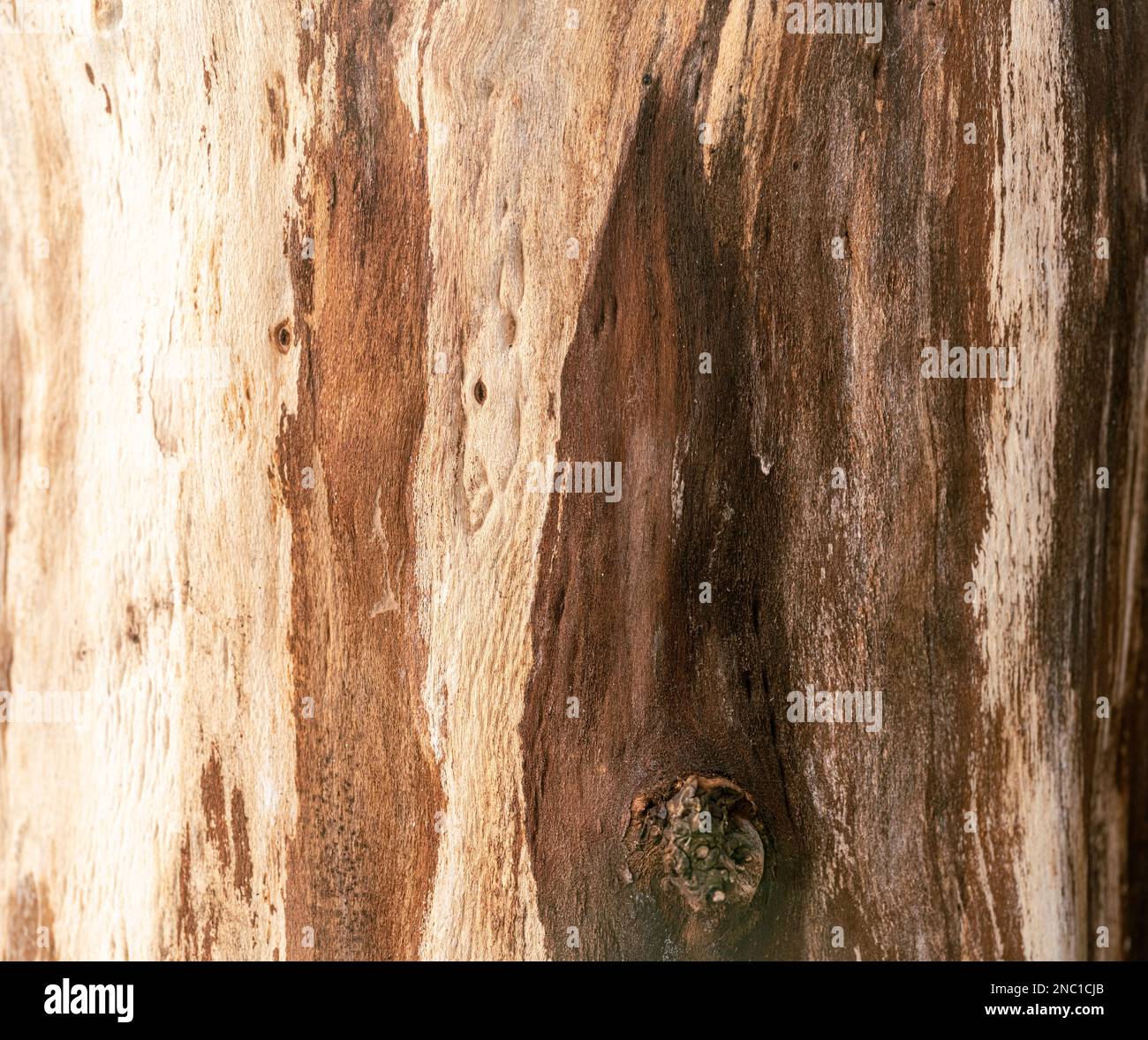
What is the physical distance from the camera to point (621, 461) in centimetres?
88

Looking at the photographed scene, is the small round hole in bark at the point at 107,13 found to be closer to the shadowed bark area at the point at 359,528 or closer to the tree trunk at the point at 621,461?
the tree trunk at the point at 621,461

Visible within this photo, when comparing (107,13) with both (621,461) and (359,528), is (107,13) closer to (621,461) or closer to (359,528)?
(359,528)

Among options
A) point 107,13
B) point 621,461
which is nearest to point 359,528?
point 621,461

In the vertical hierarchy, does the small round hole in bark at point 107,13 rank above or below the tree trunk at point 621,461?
above

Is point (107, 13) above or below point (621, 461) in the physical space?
above

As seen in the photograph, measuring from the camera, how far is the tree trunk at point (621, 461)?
34.1 inches

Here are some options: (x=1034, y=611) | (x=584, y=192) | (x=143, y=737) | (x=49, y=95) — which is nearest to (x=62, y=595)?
(x=143, y=737)

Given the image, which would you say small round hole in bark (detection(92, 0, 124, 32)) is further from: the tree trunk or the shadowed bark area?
the shadowed bark area

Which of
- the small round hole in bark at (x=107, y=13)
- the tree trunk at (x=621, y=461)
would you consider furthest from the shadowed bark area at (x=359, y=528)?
the small round hole in bark at (x=107, y=13)

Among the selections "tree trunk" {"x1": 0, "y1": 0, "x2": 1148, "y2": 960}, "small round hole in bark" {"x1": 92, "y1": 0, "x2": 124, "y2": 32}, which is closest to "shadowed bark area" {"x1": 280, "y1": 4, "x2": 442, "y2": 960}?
"tree trunk" {"x1": 0, "y1": 0, "x2": 1148, "y2": 960}

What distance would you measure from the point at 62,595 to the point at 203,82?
0.55 metres

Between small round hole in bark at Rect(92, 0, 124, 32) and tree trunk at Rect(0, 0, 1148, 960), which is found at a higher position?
small round hole in bark at Rect(92, 0, 124, 32)

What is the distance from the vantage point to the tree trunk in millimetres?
866

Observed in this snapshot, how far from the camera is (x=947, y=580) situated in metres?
0.88
